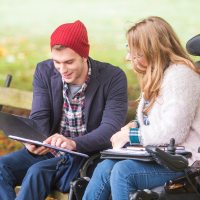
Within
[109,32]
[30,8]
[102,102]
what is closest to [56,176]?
[102,102]

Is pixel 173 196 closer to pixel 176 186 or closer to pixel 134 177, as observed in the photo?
pixel 176 186

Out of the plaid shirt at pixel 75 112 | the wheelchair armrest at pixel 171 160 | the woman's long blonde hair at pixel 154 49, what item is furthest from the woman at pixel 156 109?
the plaid shirt at pixel 75 112

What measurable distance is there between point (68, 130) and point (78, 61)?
0.57 meters

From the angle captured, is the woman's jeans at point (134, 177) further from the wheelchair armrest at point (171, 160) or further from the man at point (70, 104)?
the man at point (70, 104)

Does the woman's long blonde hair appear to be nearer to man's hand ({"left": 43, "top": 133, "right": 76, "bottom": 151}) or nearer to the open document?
man's hand ({"left": 43, "top": 133, "right": 76, "bottom": 151})

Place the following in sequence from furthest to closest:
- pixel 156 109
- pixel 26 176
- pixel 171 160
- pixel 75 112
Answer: pixel 75 112 → pixel 26 176 → pixel 156 109 → pixel 171 160

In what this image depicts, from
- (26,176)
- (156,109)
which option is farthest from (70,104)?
(156,109)

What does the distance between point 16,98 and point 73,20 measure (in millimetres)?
3763

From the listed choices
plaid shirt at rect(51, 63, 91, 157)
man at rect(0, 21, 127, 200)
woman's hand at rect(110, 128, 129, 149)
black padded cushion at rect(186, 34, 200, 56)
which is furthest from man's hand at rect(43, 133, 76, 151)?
black padded cushion at rect(186, 34, 200, 56)

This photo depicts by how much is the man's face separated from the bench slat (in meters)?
0.83

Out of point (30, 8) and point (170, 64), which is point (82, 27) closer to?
point (170, 64)

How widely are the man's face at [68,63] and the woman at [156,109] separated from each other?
511 mm

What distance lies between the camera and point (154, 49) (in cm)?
196

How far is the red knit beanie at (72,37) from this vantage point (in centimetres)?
236
